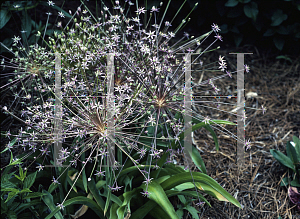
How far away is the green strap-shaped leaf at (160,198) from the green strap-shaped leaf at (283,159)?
126cm

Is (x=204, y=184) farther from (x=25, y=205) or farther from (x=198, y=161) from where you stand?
(x=25, y=205)

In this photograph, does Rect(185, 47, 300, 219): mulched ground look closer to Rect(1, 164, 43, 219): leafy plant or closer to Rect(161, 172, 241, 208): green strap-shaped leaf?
Rect(161, 172, 241, 208): green strap-shaped leaf

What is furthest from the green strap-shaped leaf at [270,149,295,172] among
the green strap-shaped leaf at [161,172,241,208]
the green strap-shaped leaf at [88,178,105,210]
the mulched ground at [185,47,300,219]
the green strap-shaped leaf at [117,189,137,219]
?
the green strap-shaped leaf at [88,178,105,210]

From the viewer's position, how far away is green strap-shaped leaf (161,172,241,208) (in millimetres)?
1867

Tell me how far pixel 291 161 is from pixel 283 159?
77 millimetres

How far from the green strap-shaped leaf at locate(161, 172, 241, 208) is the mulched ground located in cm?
44

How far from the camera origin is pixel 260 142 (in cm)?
293

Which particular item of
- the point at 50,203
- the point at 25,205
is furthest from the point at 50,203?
the point at 25,205

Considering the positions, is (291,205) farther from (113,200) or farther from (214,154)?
(113,200)

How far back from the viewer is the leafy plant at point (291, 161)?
2587 millimetres

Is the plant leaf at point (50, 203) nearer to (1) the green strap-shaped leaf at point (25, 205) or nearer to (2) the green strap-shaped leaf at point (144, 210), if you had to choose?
(1) the green strap-shaped leaf at point (25, 205)

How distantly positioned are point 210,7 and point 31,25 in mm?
2227

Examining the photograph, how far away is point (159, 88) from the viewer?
7.02 ft

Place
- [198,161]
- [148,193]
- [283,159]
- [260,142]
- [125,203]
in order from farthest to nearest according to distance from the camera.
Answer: [260,142]
[283,159]
[198,161]
[125,203]
[148,193]
